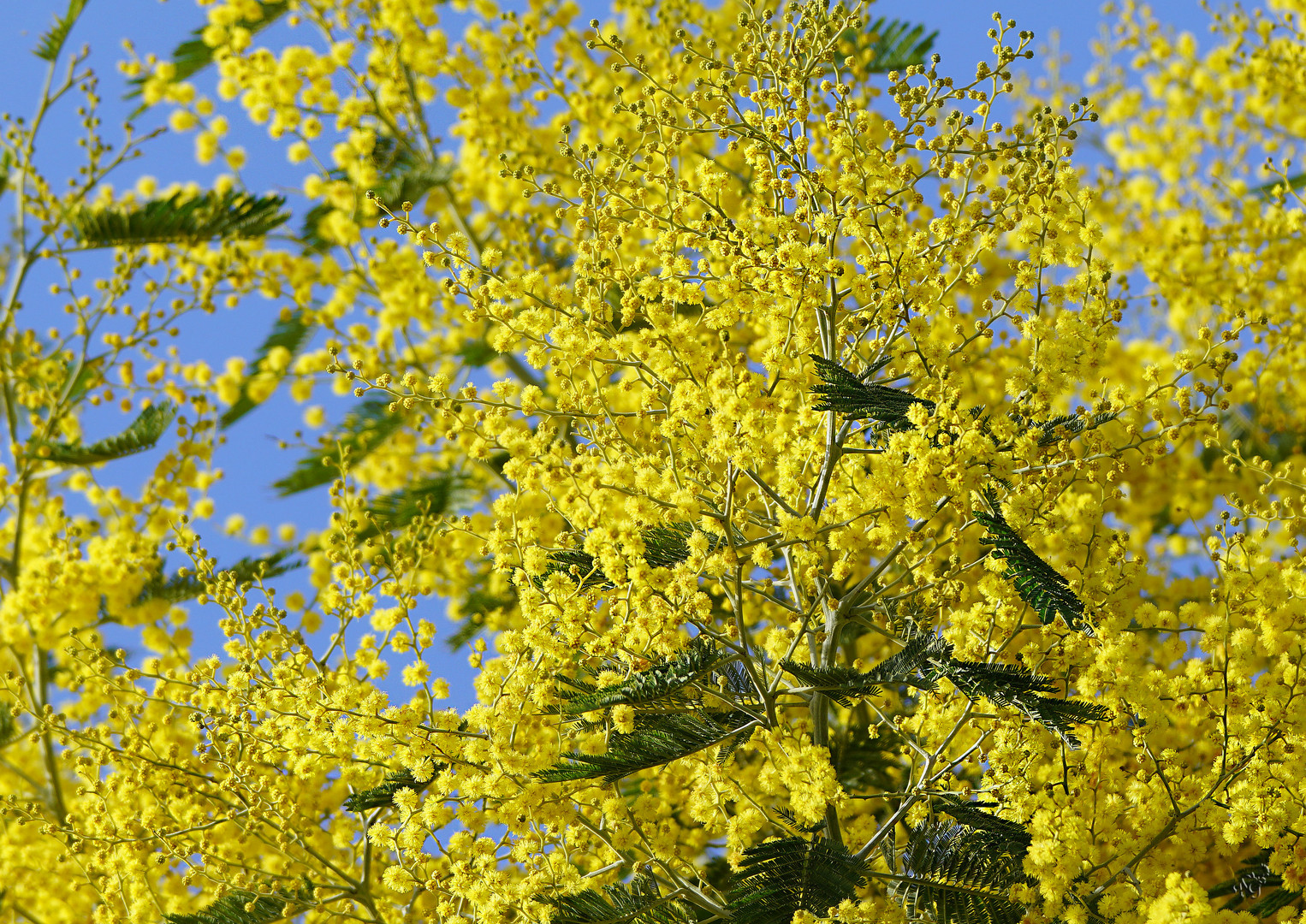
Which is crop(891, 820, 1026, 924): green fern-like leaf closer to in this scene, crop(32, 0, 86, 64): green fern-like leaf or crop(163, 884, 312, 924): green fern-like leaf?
crop(163, 884, 312, 924): green fern-like leaf

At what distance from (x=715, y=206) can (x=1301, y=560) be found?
6.69 feet

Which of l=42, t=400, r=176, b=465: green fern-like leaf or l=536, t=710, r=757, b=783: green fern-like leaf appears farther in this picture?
l=42, t=400, r=176, b=465: green fern-like leaf

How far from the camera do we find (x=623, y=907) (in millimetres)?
3059

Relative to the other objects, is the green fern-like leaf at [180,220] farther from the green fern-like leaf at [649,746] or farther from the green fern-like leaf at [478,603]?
the green fern-like leaf at [649,746]

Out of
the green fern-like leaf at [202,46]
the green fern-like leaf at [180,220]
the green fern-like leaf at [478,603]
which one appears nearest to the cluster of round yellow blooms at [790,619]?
the green fern-like leaf at [478,603]

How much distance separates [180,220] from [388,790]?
3813mm

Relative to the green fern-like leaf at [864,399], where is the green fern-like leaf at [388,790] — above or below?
below

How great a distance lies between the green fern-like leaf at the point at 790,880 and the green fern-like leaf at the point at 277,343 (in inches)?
179

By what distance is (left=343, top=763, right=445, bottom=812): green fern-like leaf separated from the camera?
122 inches

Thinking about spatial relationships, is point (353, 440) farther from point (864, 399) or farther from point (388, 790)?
point (864, 399)

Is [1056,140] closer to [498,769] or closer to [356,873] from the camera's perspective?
[498,769]

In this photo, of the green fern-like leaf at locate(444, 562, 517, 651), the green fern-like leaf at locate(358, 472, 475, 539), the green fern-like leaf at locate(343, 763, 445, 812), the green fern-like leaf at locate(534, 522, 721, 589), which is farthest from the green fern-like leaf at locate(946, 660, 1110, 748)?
the green fern-like leaf at locate(358, 472, 475, 539)

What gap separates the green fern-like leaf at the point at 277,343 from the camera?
6.52 m

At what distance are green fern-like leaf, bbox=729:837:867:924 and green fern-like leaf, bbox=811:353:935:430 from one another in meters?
1.07
